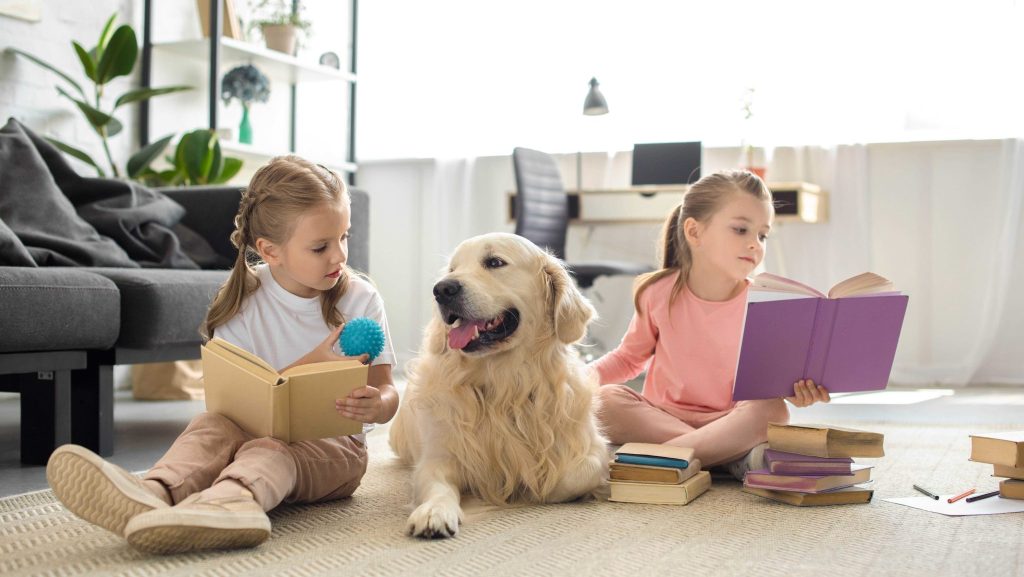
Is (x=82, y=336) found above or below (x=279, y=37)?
below

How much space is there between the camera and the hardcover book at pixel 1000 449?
1.71 meters

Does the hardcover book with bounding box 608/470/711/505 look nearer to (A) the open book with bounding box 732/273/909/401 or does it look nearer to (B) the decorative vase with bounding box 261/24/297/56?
(A) the open book with bounding box 732/273/909/401

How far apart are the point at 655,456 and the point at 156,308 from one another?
4.17ft

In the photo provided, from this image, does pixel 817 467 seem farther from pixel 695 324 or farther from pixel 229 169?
pixel 229 169

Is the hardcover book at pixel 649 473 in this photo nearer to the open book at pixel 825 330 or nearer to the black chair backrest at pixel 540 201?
the open book at pixel 825 330

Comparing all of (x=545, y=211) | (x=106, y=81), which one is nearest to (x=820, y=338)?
(x=545, y=211)

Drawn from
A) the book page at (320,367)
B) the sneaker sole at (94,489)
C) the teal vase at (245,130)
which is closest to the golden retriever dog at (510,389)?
the book page at (320,367)

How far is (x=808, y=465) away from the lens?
178 centimetres

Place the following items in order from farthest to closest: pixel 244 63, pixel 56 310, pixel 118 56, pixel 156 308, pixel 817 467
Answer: pixel 244 63, pixel 118 56, pixel 156 308, pixel 56 310, pixel 817 467

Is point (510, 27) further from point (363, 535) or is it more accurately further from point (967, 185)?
point (363, 535)

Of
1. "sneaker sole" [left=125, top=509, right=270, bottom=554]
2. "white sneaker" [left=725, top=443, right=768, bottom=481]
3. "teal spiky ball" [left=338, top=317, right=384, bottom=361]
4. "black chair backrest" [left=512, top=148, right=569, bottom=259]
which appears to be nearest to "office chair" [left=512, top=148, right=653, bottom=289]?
"black chair backrest" [left=512, top=148, right=569, bottom=259]

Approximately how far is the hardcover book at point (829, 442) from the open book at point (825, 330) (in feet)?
0.33

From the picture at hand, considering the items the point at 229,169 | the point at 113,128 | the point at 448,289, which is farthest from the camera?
the point at 229,169

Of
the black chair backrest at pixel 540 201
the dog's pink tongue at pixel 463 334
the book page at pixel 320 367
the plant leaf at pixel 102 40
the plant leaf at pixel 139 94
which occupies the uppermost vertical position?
the plant leaf at pixel 102 40
